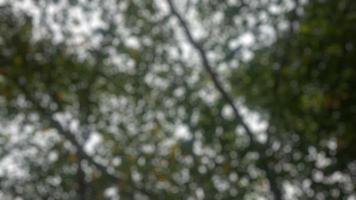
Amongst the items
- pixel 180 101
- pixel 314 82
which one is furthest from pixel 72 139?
pixel 314 82

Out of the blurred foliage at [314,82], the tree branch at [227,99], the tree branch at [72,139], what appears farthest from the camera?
the blurred foliage at [314,82]

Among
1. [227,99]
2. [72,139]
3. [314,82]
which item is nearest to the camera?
[72,139]

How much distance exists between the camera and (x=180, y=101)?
6816mm

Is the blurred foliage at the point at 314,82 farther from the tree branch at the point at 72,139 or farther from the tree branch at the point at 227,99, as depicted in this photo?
the tree branch at the point at 72,139

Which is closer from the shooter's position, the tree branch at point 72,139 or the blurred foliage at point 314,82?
the tree branch at point 72,139

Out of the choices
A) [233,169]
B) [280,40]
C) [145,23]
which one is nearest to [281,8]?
[280,40]

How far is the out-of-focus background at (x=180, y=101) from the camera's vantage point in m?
6.22

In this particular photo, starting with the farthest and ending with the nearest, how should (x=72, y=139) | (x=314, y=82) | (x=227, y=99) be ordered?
(x=314, y=82) → (x=227, y=99) → (x=72, y=139)

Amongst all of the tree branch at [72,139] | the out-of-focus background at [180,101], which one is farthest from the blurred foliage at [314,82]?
the tree branch at [72,139]

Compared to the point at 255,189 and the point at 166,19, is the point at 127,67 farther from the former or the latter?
the point at 255,189

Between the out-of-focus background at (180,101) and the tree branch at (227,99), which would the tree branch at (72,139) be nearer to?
the out-of-focus background at (180,101)

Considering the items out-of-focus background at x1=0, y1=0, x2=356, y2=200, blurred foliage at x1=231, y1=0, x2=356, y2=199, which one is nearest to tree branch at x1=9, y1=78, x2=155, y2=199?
out-of-focus background at x1=0, y1=0, x2=356, y2=200

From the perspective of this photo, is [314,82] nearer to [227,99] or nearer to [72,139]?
[227,99]

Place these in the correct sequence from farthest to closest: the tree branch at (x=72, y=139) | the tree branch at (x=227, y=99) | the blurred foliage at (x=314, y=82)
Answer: the blurred foliage at (x=314, y=82), the tree branch at (x=227, y=99), the tree branch at (x=72, y=139)
